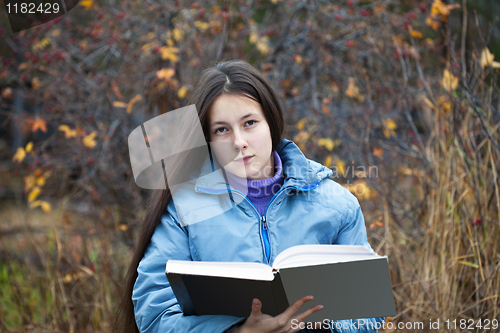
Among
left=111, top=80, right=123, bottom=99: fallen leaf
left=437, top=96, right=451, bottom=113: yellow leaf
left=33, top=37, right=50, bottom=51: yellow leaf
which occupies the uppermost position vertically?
left=33, top=37, right=50, bottom=51: yellow leaf

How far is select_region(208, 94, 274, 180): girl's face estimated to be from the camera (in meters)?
1.68

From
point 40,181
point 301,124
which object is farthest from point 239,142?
point 40,181

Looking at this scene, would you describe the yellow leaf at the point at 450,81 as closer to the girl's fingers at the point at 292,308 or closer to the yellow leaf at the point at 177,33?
the girl's fingers at the point at 292,308

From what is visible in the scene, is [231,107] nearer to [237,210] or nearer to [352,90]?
[237,210]

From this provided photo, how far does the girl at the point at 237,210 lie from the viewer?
1.57 m

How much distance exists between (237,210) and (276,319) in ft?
1.44

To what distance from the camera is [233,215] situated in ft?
5.39

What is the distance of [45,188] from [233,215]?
3632mm

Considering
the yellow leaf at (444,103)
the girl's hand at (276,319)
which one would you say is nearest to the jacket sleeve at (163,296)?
the girl's hand at (276,319)

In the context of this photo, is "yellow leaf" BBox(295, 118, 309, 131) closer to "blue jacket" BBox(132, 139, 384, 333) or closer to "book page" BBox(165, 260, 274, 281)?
"blue jacket" BBox(132, 139, 384, 333)

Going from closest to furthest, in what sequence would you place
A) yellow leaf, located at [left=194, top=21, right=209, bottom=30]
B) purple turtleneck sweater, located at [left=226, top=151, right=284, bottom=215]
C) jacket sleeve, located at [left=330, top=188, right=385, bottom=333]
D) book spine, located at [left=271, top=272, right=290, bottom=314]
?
1. book spine, located at [left=271, top=272, right=290, bottom=314]
2. jacket sleeve, located at [left=330, top=188, right=385, bottom=333]
3. purple turtleneck sweater, located at [left=226, top=151, right=284, bottom=215]
4. yellow leaf, located at [left=194, top=21, right=209, bottom=30]

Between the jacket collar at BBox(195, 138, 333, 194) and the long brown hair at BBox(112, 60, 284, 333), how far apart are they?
12cm

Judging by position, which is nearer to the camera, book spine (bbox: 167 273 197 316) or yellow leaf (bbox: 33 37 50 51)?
book spine (bbox: 167 273 197 316)

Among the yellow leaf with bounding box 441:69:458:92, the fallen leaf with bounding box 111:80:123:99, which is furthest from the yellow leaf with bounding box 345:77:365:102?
the fallen leaf with bounding box 111:80:123:99
